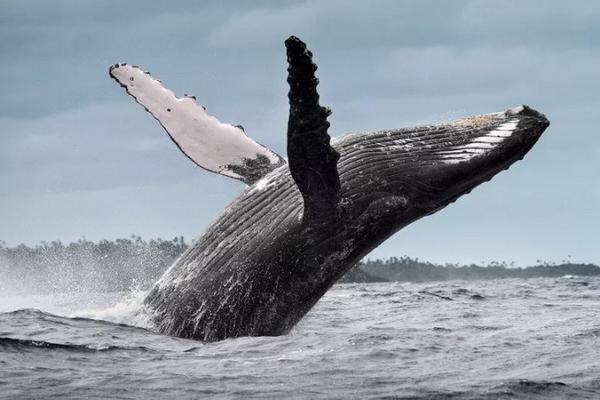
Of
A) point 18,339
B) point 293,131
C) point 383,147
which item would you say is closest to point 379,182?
point 383,147

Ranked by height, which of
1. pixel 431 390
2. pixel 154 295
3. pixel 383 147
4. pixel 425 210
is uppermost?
pixel 383 147

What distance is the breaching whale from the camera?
7957 mm

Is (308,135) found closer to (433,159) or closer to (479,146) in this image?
(433,159)

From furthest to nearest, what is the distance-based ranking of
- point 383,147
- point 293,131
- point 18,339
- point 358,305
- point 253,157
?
point 358,305, point 253,157, point 383,147, point 18,339, point 293,131

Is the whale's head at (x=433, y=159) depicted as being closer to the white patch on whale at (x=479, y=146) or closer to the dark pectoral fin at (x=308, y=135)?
the white patch on whale at (x=479, y=146)

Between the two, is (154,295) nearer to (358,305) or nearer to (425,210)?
(425,210)

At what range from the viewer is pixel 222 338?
322 inches

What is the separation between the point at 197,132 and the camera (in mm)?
10031

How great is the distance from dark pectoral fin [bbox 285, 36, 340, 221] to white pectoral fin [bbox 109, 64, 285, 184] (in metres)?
2.03

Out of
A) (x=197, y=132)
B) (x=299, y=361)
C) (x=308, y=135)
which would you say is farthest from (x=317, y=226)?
(x=197, y=132)

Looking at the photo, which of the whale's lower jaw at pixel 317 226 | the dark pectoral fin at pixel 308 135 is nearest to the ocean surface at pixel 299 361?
the whale's lower jaw at pixel 317 226

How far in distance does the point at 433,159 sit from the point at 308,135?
1.76 metres

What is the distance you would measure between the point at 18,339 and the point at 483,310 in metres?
8.27

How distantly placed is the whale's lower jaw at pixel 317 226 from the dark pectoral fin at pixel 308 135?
1.71 ft
